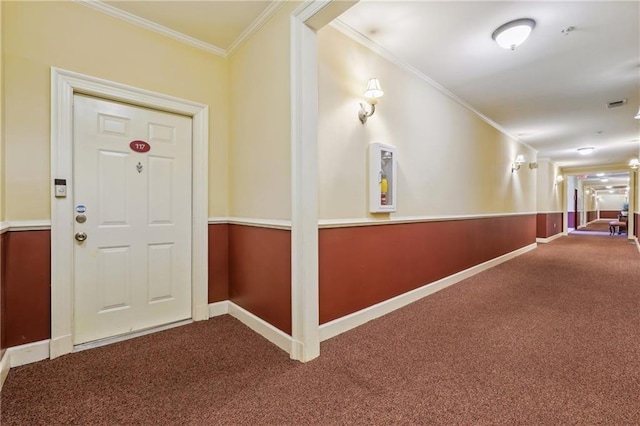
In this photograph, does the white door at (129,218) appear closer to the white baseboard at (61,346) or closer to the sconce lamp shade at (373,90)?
the white baseboard at (61,346)

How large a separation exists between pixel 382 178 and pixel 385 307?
4.18 ft

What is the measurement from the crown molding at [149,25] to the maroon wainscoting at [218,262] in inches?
66.6

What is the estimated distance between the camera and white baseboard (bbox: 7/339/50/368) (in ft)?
6.06

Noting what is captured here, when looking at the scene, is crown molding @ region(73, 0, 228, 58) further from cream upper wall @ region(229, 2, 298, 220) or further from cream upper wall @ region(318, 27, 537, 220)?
cream upper wall @ region(318, 27, 537, 220)

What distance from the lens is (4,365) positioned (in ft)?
5.65

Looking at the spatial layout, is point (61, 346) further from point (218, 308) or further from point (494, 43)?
point (494, 43)

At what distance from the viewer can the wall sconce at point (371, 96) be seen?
8.05ft

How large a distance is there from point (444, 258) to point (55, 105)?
4.07m

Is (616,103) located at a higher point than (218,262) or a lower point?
higher

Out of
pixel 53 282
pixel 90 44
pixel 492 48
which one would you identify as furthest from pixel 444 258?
pixel 90 44

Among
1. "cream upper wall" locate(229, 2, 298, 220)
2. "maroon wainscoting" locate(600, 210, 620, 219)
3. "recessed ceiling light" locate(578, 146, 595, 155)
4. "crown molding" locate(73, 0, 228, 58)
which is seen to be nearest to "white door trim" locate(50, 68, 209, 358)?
"crown molding" locate(73, 0, 228, 58)

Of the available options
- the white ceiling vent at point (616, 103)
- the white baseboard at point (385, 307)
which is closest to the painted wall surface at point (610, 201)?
the white ceiling vent at point (616, 103)

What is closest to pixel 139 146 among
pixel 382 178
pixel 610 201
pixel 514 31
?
pixel 382 178

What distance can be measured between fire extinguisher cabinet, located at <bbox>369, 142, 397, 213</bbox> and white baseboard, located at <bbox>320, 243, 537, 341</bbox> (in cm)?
93
